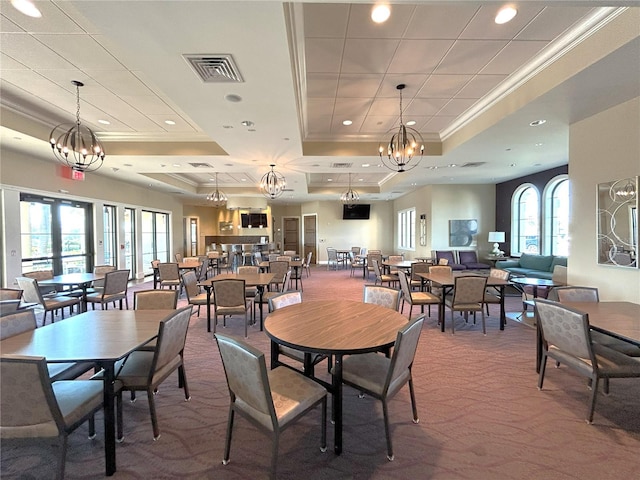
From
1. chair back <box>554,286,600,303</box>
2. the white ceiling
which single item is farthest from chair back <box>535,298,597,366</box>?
the white ceiling

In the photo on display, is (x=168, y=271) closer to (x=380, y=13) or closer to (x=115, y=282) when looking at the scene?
(x=115, y=282)

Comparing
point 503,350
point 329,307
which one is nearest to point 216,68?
point 329,307

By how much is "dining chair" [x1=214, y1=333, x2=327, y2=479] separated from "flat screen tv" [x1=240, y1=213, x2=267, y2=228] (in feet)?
38.9

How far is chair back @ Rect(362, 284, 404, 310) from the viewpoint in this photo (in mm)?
3111

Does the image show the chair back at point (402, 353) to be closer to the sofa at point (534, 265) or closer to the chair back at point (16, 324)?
the chair back at point (16, 324)

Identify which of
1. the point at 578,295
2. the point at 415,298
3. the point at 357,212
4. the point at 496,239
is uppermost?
the point at 357,212

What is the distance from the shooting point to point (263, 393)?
5.34ft

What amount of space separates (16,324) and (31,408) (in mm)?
1103

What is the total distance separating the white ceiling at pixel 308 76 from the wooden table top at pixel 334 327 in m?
2.38

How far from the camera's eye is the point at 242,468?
1.90 metres

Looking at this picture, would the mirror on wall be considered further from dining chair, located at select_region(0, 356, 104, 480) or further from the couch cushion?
dining chair, located at select_region(0, 356, 104, 480)

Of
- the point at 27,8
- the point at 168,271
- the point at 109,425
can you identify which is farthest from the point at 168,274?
the point at 109,425

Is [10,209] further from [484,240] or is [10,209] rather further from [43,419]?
[484,240]

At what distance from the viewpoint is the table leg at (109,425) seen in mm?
1845
